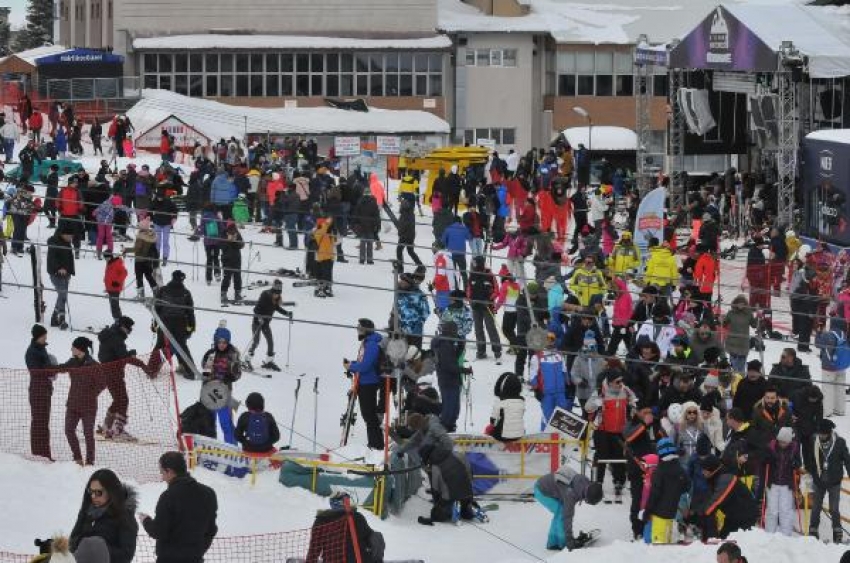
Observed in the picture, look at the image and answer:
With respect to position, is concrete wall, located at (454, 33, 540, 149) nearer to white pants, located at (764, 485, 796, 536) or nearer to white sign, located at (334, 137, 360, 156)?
white sign, located at (334, 137, 360, 156)

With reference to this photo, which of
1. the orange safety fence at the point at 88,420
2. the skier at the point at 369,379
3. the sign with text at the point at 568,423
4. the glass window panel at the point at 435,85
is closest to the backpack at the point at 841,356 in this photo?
the sign with text at the point at 568,423

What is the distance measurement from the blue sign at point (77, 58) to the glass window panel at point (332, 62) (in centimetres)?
926

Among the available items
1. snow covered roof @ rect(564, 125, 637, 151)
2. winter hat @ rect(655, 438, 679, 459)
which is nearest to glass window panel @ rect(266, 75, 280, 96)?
snow covered roof @ rect(564, 125, 637, 151)

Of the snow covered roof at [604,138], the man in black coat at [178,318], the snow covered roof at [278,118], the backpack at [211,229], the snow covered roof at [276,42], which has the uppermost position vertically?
the snow covered roof at [276,42]

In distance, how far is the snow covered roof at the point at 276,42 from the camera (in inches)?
2375

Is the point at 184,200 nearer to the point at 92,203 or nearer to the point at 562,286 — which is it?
the point at 92,203

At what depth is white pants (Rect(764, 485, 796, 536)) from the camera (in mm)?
17641

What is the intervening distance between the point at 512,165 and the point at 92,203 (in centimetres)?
1504

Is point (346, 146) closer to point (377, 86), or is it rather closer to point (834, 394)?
point (834, 394)

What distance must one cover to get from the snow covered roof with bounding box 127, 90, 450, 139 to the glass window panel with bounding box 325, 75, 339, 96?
1.93 m

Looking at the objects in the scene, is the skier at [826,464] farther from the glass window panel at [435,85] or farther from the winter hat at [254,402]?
the glass window panel at [435,85]

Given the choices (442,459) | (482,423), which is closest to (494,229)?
(482,423)

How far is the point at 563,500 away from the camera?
17266mm

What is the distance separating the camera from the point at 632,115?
62531mm
